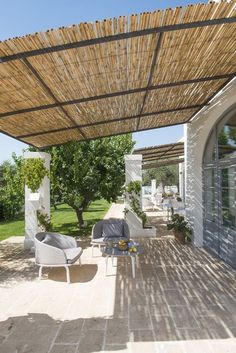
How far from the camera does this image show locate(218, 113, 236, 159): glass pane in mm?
7031

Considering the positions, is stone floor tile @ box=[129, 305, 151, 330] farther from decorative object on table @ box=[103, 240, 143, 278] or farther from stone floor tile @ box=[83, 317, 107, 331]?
decorative object on table @ box=[103, 240, 143, 278]

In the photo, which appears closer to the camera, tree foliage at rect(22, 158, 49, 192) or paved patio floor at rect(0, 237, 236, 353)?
paved patio floor at rect(0, 237, 236, 353)

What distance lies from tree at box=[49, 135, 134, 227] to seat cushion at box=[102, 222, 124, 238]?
2884mm

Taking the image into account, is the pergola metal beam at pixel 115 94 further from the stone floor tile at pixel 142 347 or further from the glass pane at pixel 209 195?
the stone floor tile at pixel 142 347

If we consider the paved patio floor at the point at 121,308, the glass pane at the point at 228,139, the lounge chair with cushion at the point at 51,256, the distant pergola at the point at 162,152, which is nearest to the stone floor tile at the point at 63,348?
the paved patio floor at the point at 121,308

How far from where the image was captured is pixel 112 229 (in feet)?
28.2

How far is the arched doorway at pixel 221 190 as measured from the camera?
6.98m

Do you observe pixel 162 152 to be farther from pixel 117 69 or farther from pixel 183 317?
pixel 183 317

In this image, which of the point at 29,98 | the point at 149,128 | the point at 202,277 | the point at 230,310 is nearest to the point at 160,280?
the point at 202,277

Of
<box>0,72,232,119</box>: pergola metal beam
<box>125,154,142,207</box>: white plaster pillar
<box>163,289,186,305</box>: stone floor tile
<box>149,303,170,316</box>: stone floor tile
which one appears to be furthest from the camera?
<box>125,154,142,207</box>: white plaster pillar

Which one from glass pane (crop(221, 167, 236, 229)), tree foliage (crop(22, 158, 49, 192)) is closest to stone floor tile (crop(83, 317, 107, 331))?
glass pane (crop(221, 167, 236, 229))

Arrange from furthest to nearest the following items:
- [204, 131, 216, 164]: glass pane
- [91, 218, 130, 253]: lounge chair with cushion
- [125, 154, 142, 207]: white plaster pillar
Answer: [125, 154, 142, 207]: white plaster pillar < [91, 218, 130, 253]: lounge chair with cushion < [204, 131, 216, 164]: glass pane

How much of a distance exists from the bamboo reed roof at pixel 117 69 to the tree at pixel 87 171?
2476 mm

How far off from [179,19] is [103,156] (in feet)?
28.8
